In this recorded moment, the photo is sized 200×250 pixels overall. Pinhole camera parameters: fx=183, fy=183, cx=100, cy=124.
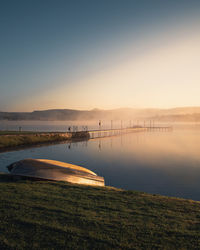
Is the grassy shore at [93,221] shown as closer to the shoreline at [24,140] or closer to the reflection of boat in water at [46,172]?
the reflection of boat in water at [46,172]

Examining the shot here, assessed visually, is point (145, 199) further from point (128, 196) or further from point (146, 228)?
point (146, 228)

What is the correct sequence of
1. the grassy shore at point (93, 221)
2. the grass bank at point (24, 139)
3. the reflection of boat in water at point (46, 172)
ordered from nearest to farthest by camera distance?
the grassy shore at point (93, 221), the reflection of boat in water at point (46, 172), the grass bank at point (24, 139)

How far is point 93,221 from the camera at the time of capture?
14.5 ft

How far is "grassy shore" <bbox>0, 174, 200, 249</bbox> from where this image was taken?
3.62 m

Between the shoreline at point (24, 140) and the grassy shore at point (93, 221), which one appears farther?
A: the shoreline at point (24, 140)

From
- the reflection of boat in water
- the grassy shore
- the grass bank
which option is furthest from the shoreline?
the grassy shore

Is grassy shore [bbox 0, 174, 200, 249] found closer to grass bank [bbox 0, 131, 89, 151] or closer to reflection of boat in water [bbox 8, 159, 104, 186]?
reflection of boat in water [bbox 8, 159, 104, 186]

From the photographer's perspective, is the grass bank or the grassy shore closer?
the grassy shore

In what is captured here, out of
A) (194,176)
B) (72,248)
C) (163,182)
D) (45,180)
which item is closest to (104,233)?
(72,248)

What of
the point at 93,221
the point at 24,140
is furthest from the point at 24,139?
the point at 93,221

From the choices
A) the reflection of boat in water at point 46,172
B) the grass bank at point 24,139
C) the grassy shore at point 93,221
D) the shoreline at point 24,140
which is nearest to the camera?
the grassy shore at point 93,221

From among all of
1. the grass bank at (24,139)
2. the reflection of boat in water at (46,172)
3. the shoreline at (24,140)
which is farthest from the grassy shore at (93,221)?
the grass bank at (24,139)

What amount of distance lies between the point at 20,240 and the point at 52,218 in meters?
0.99

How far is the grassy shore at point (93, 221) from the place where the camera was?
11.9 ft
